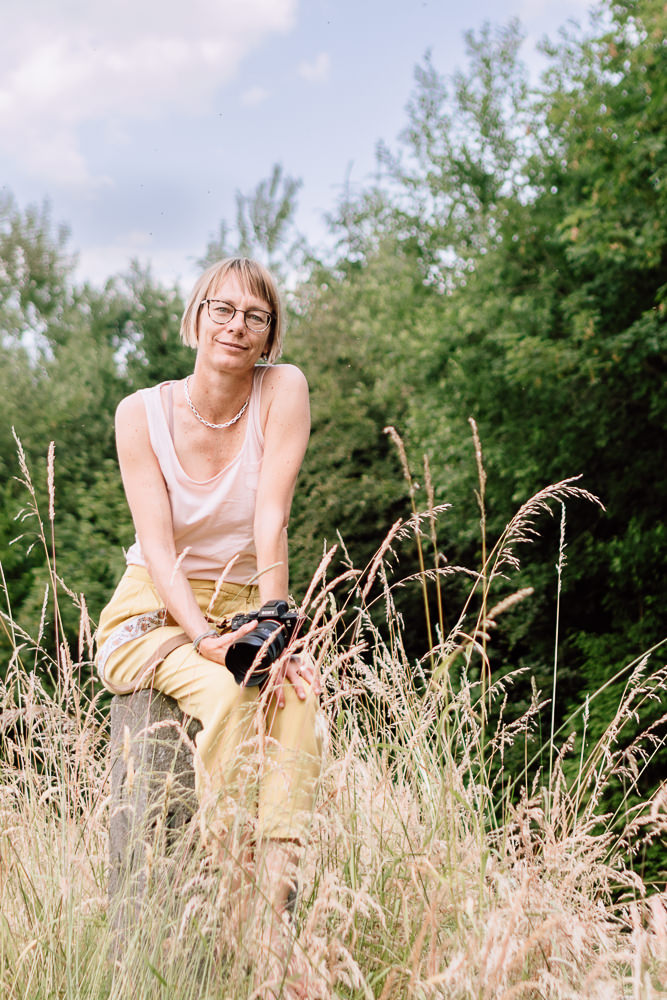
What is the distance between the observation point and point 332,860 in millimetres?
2152

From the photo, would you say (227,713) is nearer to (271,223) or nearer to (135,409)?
(135,409)

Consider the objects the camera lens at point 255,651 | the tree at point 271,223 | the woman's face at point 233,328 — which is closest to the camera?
the camera lens at point 255,651

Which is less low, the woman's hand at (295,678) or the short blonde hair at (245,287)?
the short blonde hair at (245,287)

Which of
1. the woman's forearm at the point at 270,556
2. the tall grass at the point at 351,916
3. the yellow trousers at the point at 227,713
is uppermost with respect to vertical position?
the woman's forearm at the point at 270,556

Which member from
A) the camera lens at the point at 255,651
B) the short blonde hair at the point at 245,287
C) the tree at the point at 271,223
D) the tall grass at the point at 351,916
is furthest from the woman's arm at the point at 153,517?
the tree at the point at 271,223

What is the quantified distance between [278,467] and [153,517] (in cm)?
35

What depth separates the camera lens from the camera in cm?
201

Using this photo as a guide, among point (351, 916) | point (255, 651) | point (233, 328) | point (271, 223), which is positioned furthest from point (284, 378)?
point (271, 223)

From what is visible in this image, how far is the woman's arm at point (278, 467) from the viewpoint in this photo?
249cm

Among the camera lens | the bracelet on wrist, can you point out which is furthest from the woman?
the camera lens

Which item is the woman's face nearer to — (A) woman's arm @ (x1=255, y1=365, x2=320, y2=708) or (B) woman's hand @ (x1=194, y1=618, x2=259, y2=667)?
(A) woman's arm @ (x1=255, y1=365, x2=320, y2=708)

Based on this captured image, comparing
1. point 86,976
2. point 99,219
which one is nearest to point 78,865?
point 86,976

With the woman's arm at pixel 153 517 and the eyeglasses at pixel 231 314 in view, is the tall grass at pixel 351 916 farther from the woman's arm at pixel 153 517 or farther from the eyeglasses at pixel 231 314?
the eyeglasses at pixel 231 314

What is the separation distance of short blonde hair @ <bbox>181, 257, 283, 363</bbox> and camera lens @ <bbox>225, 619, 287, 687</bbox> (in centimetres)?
96
